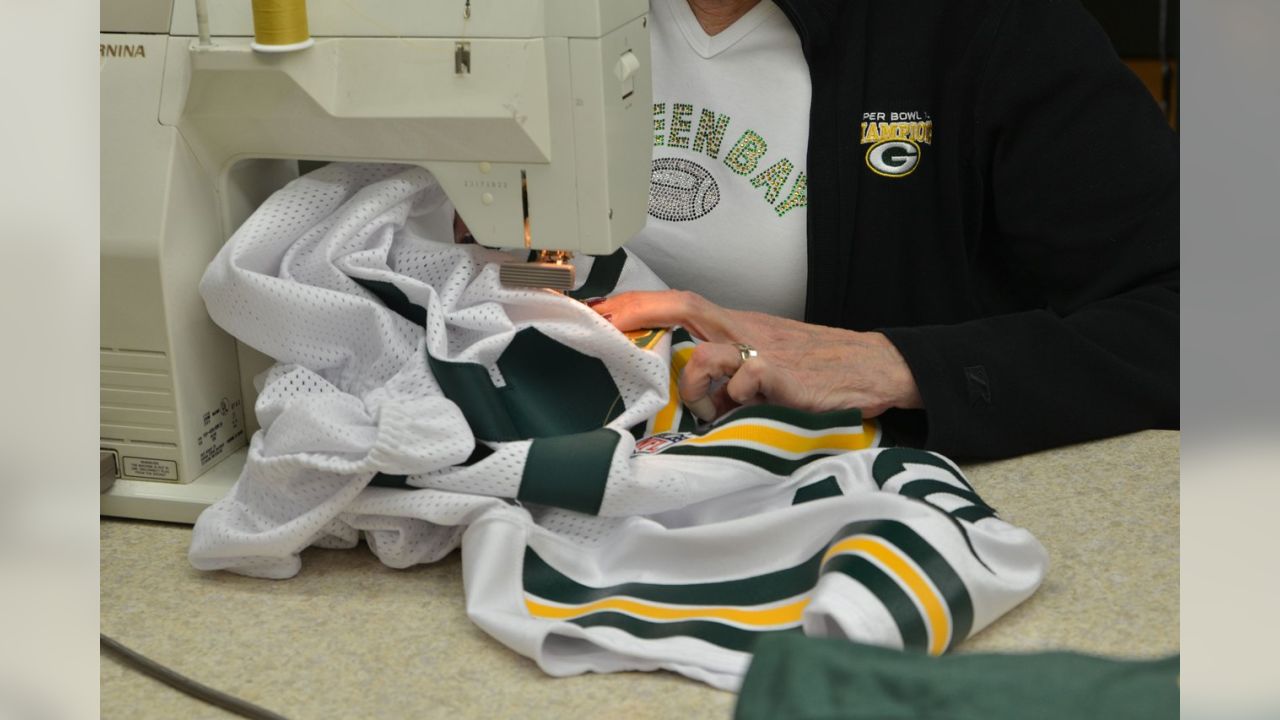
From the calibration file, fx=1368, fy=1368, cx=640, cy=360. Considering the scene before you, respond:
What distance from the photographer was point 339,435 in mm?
1001

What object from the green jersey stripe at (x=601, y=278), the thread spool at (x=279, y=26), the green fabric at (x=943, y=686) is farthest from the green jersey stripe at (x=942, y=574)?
the thread spool at (x=279, y=26)

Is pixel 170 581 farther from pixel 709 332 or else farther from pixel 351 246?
pixel 709 332

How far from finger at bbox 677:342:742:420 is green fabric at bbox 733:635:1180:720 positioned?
424 mm

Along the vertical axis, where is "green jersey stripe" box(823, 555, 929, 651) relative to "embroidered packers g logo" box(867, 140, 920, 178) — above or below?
below

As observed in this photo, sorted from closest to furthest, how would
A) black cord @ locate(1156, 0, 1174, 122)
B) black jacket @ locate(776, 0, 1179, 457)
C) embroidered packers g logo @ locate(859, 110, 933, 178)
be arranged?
black jacket @ locate(776, 0, 1179, 457) → embroidered packers g logo @ locate(859, 110, 933, 178) → black cord @ locate(1156, 0, 1174, 122)

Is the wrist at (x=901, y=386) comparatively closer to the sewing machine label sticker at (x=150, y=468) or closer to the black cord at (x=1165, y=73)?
the sewing machine label sticker at (x=150, y=468)

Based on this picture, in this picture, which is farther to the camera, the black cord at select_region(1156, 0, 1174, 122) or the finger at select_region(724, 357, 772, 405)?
the black cord at select_region(1156, 0, 1174, 122)

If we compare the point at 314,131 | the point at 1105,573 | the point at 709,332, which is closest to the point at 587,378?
the point at 709,332

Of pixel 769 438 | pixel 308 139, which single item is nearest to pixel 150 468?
pixel 308 139

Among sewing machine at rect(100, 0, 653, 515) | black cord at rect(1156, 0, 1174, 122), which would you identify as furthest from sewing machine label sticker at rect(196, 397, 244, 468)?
black cord at rect(1156, 0, 1174, 122)

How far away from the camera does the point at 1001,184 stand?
1.42 meters

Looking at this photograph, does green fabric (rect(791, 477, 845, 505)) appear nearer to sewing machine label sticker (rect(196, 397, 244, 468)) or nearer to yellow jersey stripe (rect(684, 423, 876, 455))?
yellow jersey stripe (rect(684, 423, 876, 455))

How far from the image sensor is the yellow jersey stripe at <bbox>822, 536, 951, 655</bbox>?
870 mm

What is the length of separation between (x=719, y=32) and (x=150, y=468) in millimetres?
737
